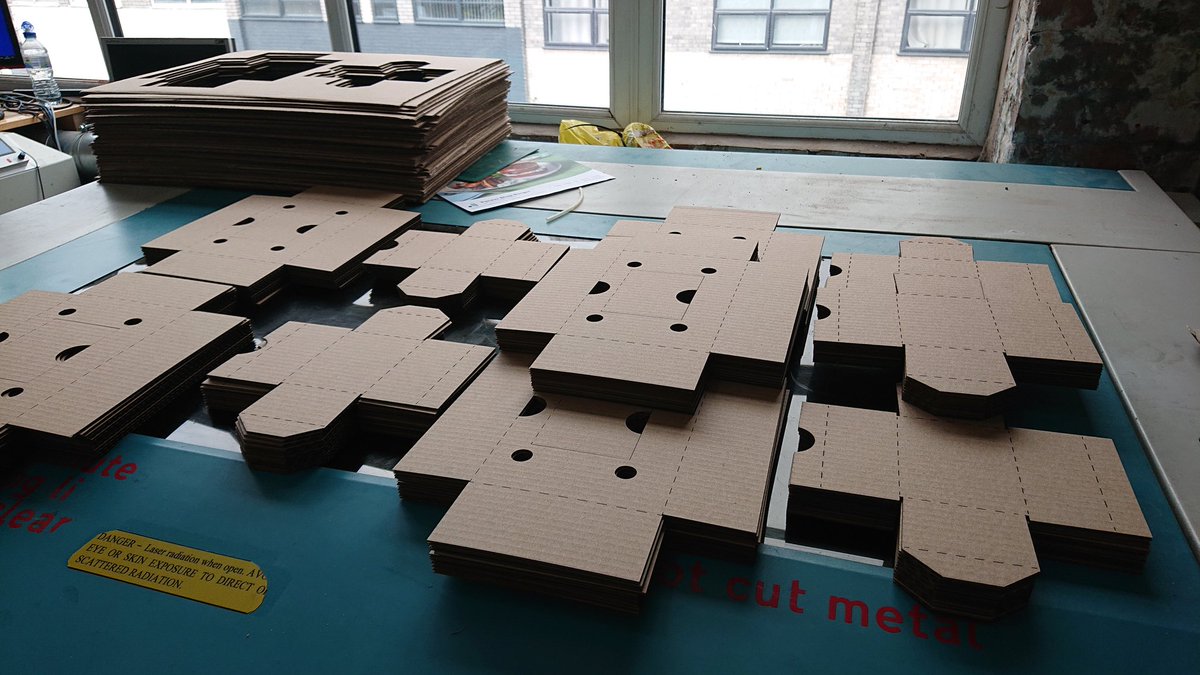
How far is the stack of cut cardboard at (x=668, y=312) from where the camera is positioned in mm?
889

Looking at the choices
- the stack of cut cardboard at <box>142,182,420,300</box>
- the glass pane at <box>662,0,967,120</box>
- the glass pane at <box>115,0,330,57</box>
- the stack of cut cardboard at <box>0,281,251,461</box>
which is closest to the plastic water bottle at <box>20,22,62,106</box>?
the glass pane at <box>115,0,330,57</box>

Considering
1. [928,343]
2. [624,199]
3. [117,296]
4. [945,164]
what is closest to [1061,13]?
[945,164]

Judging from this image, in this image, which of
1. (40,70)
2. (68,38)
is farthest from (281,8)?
A: (68,38)

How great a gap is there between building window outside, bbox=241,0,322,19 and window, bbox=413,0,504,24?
411 mm

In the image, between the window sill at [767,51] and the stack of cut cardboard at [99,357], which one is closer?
the stack of cut cardboard at [99,357]

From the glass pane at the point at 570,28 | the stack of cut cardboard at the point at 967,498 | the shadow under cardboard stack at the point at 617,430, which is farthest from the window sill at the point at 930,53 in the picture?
the stack of cut cardboard at the point at 967,498

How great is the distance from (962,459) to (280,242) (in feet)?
3.82

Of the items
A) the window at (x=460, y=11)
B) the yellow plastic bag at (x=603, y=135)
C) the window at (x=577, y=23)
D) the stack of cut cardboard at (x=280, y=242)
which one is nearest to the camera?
the stack of cut cardboard at (x=280, y=242)

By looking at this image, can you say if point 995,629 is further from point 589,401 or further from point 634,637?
point 589,401

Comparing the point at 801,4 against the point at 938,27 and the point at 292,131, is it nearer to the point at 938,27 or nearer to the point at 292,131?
the point at 938,27

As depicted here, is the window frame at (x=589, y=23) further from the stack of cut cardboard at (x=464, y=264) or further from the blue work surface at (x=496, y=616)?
the blue work surface at (x=496, y=616)

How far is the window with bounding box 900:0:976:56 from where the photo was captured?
8.07 ft

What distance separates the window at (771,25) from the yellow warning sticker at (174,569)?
2.55 metres

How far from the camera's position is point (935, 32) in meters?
2.54
